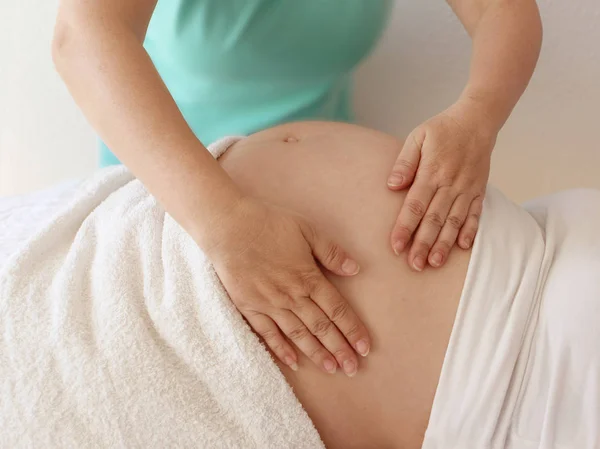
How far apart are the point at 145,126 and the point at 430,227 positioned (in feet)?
1.16

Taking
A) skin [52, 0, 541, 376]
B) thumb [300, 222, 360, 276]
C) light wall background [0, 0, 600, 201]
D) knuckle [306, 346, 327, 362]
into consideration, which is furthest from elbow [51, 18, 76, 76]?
light wall background [0, 0, 600, 201]

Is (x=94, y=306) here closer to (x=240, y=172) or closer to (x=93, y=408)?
(x=93, y=408)

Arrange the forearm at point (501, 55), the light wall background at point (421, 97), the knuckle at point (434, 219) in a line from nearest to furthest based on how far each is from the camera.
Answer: the knuckle at point (434, 219)
the forearm at point (501, 55)
the light wall background at point (421, 97)

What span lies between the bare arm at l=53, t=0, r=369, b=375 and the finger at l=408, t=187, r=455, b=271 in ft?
0.25

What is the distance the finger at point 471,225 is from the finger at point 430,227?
26mm

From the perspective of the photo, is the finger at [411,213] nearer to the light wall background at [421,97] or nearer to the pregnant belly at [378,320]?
the pregnant belly at [378,320]

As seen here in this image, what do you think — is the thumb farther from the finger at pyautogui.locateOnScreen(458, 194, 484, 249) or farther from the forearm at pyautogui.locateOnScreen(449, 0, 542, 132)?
the forearm at pyautogui.locateOnScreen(449, 0, 542, 132)

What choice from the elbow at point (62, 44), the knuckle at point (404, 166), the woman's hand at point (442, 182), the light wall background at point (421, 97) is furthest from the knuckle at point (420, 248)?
the light wall background at point (421, 97)

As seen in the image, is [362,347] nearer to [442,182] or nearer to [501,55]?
[442,182]

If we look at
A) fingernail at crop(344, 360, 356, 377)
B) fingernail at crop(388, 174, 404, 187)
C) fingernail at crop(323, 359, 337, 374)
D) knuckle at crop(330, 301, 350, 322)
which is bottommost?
fingernail at crop(344, 360, 356, 377)

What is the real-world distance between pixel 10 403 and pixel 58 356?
65 millimetres

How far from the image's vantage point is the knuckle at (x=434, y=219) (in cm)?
76

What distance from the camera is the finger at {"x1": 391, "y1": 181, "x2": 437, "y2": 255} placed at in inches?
29.4

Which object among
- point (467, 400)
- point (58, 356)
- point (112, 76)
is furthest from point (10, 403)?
point (467, 400)
